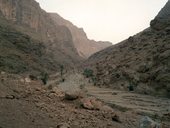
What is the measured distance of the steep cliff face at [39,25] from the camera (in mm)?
122688

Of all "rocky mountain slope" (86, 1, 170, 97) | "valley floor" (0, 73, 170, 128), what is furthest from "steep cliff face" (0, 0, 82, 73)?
"valley floor" (0, 73, 170, 128)

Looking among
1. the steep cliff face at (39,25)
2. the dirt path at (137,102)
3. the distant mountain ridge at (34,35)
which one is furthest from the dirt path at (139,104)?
the steep cliff face at (39,25)

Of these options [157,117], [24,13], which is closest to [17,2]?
[24,13]

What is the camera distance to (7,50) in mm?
63062

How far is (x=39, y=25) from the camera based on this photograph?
471 feet

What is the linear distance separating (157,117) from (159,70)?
15715 mm

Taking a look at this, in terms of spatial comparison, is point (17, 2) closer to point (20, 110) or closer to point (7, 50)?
point (7, 50)

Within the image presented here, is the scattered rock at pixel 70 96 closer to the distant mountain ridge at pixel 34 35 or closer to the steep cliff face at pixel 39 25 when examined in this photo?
the distant mountain ridge at pixel 34 35

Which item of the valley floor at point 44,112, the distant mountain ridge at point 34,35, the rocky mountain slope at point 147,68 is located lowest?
the valley floor at point 44,112

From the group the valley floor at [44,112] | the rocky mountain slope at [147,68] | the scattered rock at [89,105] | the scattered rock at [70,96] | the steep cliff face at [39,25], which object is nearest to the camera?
the valley floor at [44,112]

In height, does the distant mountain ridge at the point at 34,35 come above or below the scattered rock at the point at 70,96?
above

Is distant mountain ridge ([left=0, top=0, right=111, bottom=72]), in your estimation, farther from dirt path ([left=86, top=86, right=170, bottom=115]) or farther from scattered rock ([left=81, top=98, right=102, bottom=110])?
scattered rock ([left=81, top=98, right=102, bottom=110])

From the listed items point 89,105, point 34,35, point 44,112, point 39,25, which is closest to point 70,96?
point 89,105

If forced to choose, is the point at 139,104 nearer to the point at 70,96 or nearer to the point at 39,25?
the point at 70,96
